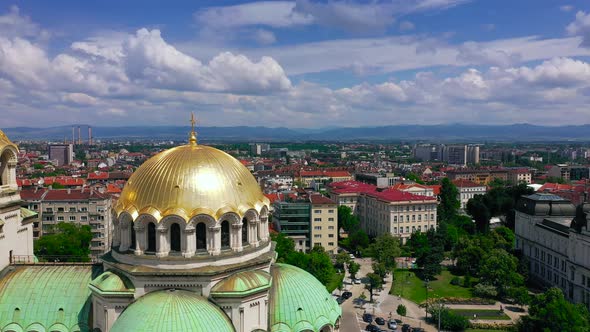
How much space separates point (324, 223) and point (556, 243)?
35.1 meters

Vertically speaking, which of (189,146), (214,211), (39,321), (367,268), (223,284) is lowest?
(367,268)

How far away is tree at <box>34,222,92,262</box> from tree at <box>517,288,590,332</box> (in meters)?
45.6

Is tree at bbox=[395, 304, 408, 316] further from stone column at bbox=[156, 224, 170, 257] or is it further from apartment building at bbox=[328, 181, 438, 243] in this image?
apartment building at bbox=[328, 181, 438, 243]

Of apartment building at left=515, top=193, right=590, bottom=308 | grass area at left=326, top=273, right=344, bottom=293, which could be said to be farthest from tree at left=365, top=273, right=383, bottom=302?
apartment building at left=515, top=193, right=590, bottom=308

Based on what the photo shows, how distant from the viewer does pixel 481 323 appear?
52.1 metres

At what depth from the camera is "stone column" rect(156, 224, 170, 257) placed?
1076 inches

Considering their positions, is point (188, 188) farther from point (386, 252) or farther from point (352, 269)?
point (386, 252)

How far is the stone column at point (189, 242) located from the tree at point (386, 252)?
44860mm

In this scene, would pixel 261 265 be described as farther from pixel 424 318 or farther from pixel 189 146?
pixel 424 318

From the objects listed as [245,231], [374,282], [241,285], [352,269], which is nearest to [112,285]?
[241,285]

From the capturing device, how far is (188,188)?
28.0 m

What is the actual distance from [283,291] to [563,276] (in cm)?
4673

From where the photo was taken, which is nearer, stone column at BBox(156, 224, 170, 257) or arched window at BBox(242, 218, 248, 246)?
stone column at BBox(156, 224, 170, 257)

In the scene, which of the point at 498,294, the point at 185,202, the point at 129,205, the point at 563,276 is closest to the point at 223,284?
the point at 185,202
